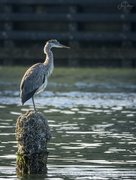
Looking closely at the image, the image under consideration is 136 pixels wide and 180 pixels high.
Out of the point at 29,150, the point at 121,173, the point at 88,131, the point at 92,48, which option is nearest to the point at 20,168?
the point at 29,150

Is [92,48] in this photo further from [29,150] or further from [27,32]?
[29,150]

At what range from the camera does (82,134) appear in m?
12.5

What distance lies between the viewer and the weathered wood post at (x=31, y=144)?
915 centimetres

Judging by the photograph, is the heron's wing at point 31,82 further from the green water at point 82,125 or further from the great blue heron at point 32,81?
the green water at point 82,125

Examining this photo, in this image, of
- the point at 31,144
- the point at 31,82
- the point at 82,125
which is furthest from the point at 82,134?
the point at 31,144

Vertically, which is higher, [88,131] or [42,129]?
[42,129]

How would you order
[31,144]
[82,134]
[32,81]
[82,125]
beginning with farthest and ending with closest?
[82,125] → [82,134] → [32,81] → [31,144]

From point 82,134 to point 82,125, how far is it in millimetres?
1138

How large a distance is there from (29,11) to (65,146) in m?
19.0

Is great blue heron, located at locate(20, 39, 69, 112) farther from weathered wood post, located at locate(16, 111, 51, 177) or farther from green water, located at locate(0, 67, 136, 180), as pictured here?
weathered wood post, located at locate(16, 111, 51, 177)

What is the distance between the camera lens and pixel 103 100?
1761 centimetres

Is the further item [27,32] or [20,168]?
[27,32]

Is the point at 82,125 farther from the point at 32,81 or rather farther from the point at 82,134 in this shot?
the point at 32,81

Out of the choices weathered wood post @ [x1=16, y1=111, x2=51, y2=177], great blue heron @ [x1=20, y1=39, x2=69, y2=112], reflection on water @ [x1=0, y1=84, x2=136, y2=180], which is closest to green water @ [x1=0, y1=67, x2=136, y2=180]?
reflection on water @ [x1=0, y1=84, x2=136, y2=180]
